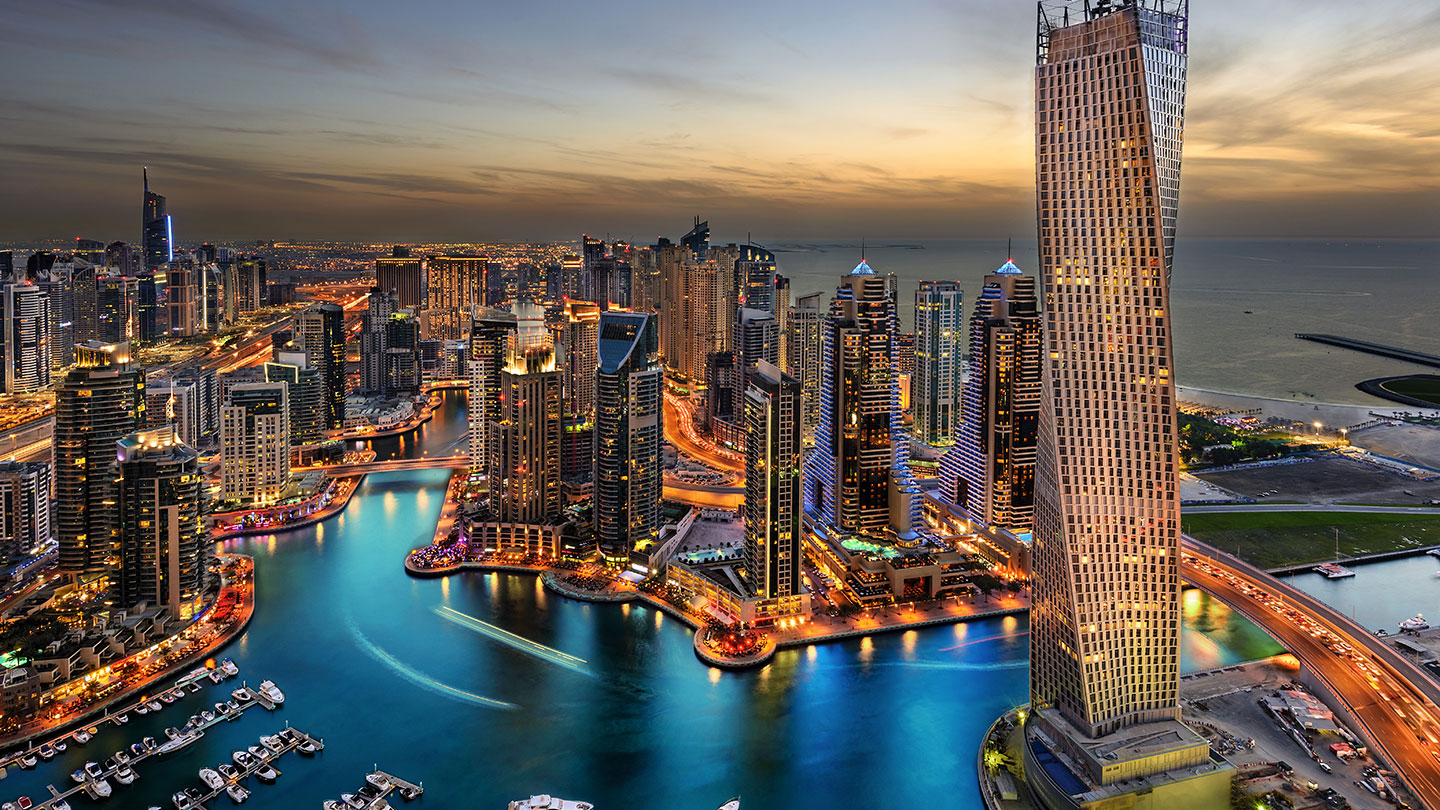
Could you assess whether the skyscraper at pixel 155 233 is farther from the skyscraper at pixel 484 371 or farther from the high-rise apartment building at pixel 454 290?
the skyscraper at pixel 484 371

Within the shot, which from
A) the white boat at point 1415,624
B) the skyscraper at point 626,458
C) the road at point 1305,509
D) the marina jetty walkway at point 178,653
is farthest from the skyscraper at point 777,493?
the road at point 1305,509

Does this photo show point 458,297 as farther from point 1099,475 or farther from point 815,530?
point 1099,475

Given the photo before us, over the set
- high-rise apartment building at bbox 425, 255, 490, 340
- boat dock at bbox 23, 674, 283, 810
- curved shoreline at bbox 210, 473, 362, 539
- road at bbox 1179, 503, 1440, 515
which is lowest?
boat dock at bbox 23, 674, 283, 810

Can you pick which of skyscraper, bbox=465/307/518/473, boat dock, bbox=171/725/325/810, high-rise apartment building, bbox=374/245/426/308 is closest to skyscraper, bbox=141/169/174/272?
high-rise apartment building, bbox=374/245/426/308

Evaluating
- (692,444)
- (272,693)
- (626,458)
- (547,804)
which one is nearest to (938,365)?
(692,444)

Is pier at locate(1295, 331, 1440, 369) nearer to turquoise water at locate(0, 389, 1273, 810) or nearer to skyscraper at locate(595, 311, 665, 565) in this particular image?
turquoise water at locate(0, 389, 1273, 810)

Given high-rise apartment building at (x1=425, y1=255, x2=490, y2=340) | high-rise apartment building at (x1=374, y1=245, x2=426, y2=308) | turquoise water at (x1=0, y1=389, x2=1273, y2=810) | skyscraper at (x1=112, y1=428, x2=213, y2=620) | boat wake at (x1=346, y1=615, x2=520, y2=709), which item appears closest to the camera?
turquoise water at (x1=0, y1=389, x2=1273, y2=810)
